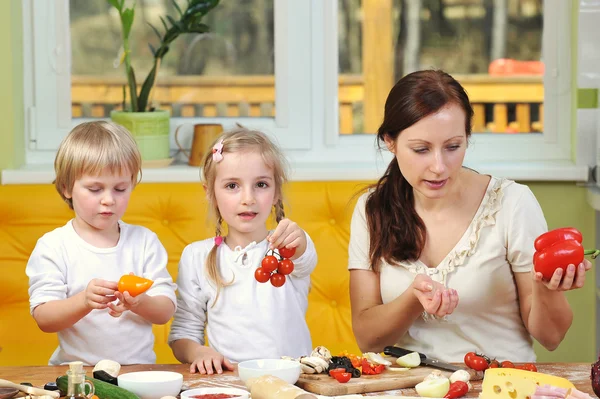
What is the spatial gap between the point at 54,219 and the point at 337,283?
0.92 meters

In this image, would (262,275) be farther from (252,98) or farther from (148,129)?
(252,98)

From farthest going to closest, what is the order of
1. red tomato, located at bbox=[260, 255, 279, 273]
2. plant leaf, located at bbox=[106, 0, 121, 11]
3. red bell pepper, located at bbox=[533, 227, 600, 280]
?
plant leaf, located at bbox=[106, 0, 121, 11]
red tomato, located at bbox=[260, 255, 279, 273]
red bell pepper, located at bbox=[533, 227, 600, 280]

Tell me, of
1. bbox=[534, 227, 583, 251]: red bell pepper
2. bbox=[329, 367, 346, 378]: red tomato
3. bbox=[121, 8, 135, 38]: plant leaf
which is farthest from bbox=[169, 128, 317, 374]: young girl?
bbox=[121, 8, 135, 38]: plant leaf

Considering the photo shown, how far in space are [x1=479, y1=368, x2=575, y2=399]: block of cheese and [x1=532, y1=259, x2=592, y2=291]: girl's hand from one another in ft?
1.04

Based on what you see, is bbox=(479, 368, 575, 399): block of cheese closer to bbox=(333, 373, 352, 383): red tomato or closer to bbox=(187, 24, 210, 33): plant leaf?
bbox=(333, 373, 352, 383): red tomato

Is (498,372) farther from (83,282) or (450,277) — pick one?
(83,282)

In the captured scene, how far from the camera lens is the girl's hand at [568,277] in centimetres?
181

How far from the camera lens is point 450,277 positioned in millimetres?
2240

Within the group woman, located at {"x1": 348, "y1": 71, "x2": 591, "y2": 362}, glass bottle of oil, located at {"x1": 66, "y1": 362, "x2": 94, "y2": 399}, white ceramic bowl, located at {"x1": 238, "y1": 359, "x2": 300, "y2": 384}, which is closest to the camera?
glass bottle of oil, located at {"x1": 66, "y1": 362, "x2": 94, "y2": 399}

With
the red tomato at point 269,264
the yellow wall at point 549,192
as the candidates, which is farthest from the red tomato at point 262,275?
the yellow wall at point 549,192

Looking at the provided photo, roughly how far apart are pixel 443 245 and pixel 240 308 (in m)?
0.53

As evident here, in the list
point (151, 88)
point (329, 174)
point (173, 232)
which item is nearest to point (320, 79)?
point (329, 174)

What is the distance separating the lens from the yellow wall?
296 cm

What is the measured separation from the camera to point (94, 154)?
2156 mm
